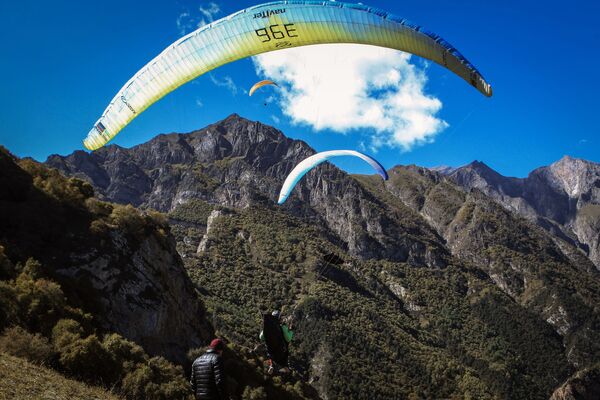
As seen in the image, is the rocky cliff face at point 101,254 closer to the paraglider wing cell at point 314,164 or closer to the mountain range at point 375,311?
the paraglider wing cell at point 314,164

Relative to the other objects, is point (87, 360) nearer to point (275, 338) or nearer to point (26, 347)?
point (26, 347)

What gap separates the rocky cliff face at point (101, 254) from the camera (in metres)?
18.8

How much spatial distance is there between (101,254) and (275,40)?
43.0 ft

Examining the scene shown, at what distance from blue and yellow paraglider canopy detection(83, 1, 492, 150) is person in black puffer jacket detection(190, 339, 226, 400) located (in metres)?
9.87

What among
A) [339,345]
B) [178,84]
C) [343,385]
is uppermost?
[178,84]

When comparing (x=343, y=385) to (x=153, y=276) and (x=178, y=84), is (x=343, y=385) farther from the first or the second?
(x=178, y=84)

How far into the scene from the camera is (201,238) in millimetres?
151375

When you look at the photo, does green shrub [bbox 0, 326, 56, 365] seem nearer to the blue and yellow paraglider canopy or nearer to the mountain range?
the blue and yellow paraglider canopy

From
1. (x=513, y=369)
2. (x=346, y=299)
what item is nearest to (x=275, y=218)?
(x=346, y=299)

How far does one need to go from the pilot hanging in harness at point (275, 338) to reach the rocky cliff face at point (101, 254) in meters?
6.81

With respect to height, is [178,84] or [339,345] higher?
[178,84]

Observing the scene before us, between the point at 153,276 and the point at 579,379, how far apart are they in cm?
11804

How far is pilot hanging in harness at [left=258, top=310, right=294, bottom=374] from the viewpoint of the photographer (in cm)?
1470

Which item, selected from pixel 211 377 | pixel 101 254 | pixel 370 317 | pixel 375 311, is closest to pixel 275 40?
pixel 211 377
